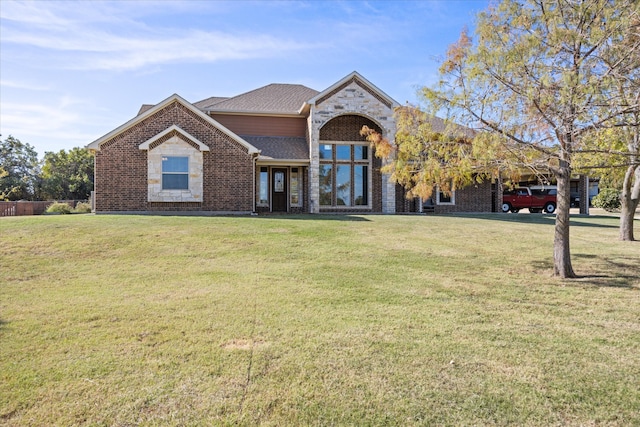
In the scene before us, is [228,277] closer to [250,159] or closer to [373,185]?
[250,159]

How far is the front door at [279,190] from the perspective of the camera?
21500 mm

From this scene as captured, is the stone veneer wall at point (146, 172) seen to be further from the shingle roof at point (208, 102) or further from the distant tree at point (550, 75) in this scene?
the distant tree at point (550, 75)

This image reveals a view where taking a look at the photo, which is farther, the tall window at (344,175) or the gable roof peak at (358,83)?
the tall window at (344,175)

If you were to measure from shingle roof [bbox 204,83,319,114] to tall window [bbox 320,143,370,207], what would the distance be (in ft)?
9.97

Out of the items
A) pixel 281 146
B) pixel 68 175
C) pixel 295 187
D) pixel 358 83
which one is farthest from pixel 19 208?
pixel 68 175

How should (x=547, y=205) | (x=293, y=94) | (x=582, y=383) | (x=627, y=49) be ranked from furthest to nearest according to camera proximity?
(x=547, y=205)
(x=293, y=94)
(x=627, y=49)
(x=582, y=383)

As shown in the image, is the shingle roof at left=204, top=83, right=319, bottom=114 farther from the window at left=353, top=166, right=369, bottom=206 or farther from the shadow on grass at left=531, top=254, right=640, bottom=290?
the shadow on grass at left=531, top=254, right=640, bottom=290

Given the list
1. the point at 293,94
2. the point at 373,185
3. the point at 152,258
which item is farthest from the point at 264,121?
the point at 152,258

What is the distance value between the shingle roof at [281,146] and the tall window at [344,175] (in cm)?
109

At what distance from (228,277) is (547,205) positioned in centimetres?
2642

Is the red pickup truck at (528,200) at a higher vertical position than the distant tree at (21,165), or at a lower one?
lower

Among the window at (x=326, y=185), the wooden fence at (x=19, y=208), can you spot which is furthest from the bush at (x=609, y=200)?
the wooden fence at (x=19, y=208)

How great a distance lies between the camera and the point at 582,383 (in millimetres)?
3965

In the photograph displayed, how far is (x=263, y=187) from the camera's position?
21.4 metres
